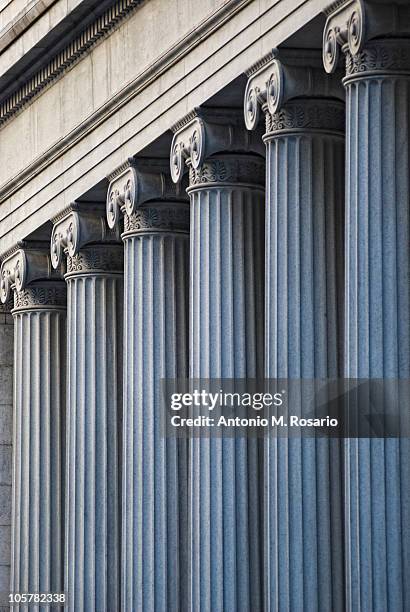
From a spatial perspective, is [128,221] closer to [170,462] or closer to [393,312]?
[170,462]

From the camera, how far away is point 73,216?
60625 millimetres

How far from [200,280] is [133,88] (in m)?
6.56

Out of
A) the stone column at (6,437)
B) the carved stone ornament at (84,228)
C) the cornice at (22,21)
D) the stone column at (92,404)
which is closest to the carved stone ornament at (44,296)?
the stone column at (6,437)

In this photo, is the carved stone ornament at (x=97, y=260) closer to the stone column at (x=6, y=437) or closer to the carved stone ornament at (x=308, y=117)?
the stone column at (x=6, y=437)

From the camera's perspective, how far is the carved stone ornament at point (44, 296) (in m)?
66.6

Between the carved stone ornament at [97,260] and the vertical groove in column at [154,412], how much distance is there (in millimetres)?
4333

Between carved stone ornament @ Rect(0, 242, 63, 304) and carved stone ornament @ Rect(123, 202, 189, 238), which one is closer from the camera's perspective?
carved stone ornament @ Rect(123, 202, 189, 238)

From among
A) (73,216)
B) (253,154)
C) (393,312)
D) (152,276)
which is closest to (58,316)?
(73,216)

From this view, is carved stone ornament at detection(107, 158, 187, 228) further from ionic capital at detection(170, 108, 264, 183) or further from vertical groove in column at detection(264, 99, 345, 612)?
vertical groove in column at detection(264, 99, 345, 612)

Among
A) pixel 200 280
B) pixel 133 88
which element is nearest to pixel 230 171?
pixel 200 280

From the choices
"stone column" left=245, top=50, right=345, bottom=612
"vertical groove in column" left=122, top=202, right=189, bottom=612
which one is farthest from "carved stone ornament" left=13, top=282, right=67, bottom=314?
"stone column" left=245, top=50, right=345, bottom=612

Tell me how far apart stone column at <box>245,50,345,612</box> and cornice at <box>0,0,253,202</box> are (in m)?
2.42

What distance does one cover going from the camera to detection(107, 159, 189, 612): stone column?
5481 cm

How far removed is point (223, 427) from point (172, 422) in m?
4.16
